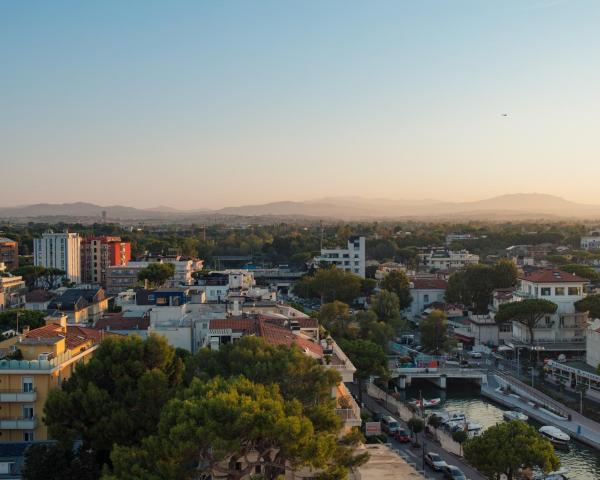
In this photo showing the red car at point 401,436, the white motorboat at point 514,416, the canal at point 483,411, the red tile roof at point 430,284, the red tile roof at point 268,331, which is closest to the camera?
the red tile roof at point 268,331

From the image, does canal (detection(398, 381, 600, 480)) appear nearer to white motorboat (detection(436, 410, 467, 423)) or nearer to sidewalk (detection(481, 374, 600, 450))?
sidewalk (detection(481, 374, 600, 450))

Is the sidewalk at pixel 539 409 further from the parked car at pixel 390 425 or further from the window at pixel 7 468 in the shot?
the window at pixel 7 468

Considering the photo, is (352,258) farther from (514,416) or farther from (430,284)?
(514,416)

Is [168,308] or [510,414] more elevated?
[168,308]

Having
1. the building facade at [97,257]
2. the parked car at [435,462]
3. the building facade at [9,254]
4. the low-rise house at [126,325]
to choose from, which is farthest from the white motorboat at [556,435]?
the building facade at [9,254]

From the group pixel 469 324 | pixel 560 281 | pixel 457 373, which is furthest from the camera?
pixel 469 324

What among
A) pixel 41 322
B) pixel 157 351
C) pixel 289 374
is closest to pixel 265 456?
pixel 289 374

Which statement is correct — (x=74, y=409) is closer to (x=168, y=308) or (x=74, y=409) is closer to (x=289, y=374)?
(x=289, y=374)
